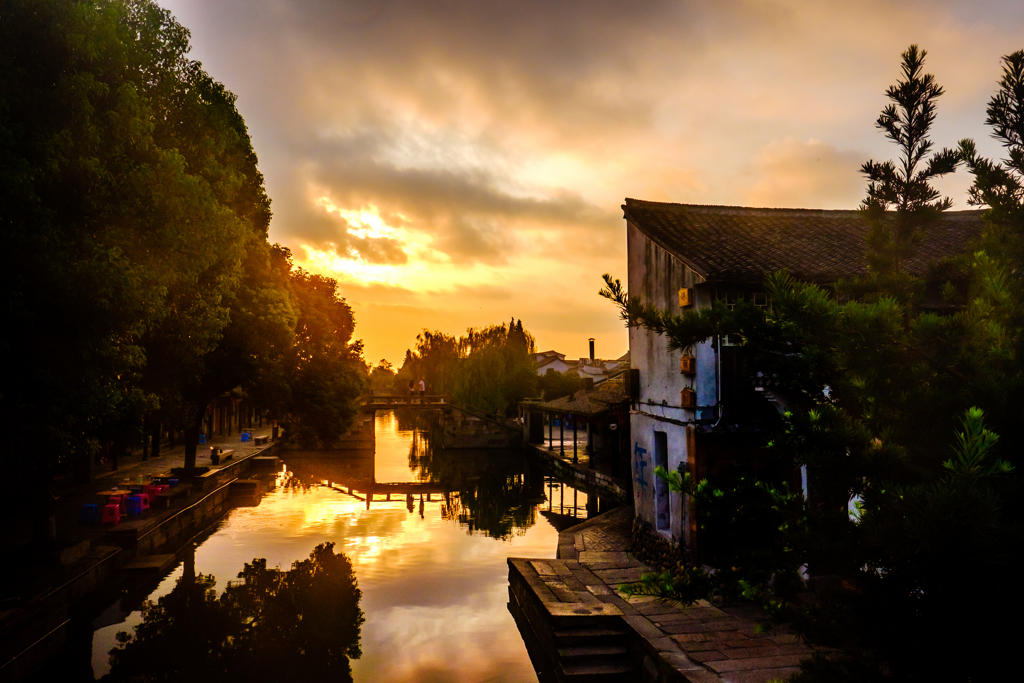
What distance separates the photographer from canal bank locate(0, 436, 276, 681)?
450 inches

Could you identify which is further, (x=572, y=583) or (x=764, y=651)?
(x=572, y=583)

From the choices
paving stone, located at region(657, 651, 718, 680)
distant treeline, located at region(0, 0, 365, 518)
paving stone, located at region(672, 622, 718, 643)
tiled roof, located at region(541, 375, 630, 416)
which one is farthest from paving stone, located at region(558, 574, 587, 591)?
distant treeline, located at region(0, 0, 365, 518)

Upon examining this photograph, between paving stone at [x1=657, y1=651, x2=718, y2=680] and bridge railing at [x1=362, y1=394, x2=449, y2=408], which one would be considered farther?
bridge railing at [x1=362, y1=394, x2=449, y2=408]

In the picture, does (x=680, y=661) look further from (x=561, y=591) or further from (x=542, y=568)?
(x=542, y=568)

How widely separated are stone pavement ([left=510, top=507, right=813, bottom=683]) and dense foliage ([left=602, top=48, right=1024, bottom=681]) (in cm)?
277

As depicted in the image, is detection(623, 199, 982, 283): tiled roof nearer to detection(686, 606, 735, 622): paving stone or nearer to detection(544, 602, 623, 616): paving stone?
detection(686, 606, 735, 622): paving stone

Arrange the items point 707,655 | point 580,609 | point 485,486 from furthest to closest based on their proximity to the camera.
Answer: point 485,486 < point 580,609 < point 707,655

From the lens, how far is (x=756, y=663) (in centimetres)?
933

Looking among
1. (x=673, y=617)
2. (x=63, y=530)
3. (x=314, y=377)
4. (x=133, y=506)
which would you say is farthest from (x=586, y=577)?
(x=314, y=377)

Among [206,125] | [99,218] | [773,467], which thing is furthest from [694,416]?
[206,125]

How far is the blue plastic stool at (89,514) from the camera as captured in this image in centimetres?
1809

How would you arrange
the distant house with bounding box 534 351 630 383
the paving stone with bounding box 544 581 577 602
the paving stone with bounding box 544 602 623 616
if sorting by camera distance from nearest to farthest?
the paving stone with bounding box 544 602 623 616 → the paving stone with bounding box 544 581 577 602 → the distant house with bounding box 534 351 630 383

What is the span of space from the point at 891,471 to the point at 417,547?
59.7ft

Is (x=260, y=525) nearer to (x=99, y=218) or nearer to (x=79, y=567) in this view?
(x=79, y=567)
